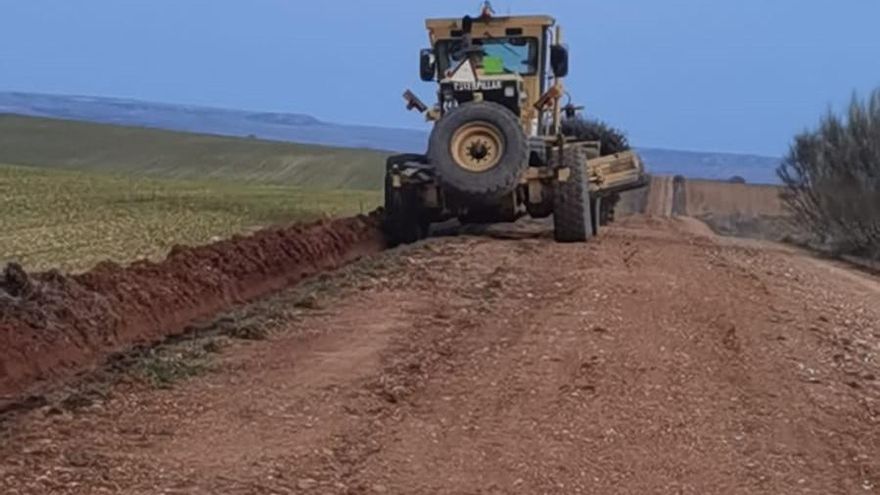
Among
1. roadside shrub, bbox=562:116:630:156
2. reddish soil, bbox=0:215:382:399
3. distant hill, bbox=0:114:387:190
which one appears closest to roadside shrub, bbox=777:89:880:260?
roadside shrub, bbox=562:116:630:156

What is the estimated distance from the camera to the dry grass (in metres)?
22.3

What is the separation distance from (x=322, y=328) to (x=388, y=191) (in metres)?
9.98

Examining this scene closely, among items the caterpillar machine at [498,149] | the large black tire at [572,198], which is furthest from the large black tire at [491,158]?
the large black tire at [572,198]

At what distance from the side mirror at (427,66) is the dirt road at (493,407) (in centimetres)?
757

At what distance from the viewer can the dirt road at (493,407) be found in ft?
23.6

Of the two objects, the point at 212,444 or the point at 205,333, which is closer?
the point at 212,444

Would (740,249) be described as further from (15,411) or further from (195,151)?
(195,151)

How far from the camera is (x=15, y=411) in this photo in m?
8.43

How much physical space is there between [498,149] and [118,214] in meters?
14.5

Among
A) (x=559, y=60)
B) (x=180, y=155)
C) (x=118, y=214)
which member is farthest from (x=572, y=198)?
(x=180, y=155)

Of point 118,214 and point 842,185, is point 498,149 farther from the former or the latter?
point 842,185

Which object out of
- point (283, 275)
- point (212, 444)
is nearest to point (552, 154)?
point (283, 275)

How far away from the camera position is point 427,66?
21.5m

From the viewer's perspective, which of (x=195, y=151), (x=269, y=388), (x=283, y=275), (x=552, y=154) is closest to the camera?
(x=269, y=388)
